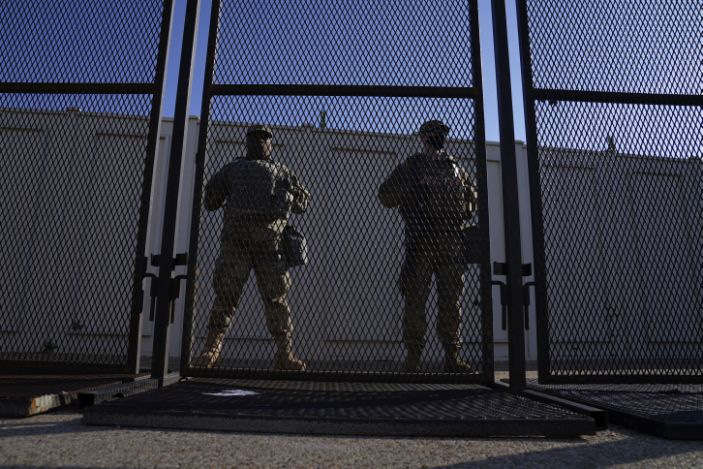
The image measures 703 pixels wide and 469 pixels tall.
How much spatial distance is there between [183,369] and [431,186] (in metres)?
1.39

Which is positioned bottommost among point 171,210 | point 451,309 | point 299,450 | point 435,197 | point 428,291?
point 299,450

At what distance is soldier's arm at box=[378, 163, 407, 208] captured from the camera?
2279mm

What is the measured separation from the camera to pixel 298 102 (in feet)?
7.34

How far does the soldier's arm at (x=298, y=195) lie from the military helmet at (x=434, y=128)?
0.78 m

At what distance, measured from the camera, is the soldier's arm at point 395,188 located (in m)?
2.28

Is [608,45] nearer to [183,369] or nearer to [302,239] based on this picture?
[302,239]

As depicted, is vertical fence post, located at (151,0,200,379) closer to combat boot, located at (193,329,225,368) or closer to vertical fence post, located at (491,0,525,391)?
combat boot, located at (193,329,225,368)

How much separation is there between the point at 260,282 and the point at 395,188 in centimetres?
98

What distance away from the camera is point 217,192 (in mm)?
2734

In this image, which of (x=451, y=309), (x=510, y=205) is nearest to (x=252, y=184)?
(x=451, y=309)

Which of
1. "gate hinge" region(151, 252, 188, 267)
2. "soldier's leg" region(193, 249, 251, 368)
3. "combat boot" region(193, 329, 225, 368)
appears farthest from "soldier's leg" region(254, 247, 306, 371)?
"gate hinge" region(151, 252, 188, 267)

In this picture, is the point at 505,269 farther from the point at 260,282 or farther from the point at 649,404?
the point at 260,282

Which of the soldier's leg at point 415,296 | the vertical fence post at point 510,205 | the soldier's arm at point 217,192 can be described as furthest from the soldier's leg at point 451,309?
the soldier's arm at point 217,192

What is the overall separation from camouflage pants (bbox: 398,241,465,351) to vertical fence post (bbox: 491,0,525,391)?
0.84 feet
